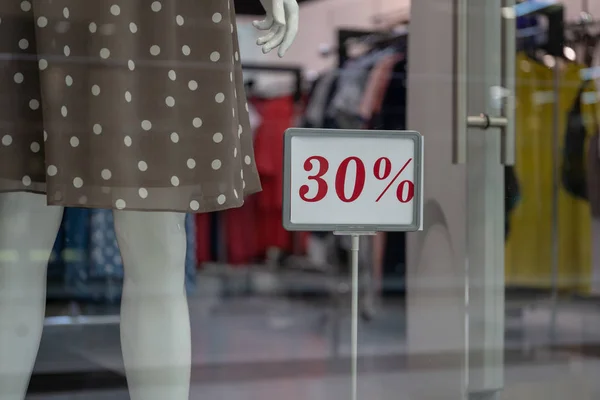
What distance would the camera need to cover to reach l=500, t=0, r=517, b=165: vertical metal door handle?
1760 millimetres

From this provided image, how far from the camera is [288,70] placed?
6.84 feet

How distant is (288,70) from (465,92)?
1.72ft

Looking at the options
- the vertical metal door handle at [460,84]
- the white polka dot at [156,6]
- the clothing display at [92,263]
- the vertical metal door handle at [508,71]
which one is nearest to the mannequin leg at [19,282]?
the white polka dot at [156,6]

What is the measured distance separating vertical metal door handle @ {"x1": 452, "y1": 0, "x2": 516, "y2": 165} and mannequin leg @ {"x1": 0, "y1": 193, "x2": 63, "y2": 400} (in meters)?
0.98

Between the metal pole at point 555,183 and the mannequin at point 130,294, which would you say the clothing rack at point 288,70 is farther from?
the metal pole at point 555,183

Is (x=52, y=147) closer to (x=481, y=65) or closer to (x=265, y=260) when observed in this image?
(x=481, y=65)

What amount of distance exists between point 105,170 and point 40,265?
172 mm

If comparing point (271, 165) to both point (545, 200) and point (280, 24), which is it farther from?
point (545, 200)

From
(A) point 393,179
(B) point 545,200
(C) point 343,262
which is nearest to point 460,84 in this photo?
(A) point 393,179

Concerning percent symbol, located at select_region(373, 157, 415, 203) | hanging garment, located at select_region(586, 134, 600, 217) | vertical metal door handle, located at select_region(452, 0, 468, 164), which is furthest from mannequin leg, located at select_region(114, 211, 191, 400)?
hanging garment, located at select_region(586, 134, 600, 217)

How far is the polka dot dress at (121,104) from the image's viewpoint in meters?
1.07

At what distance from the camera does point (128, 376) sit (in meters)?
1.13

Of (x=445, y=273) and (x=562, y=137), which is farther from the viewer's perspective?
(x=562, y=137)

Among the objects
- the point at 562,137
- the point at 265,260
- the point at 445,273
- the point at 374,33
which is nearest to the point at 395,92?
the point at 374,33
